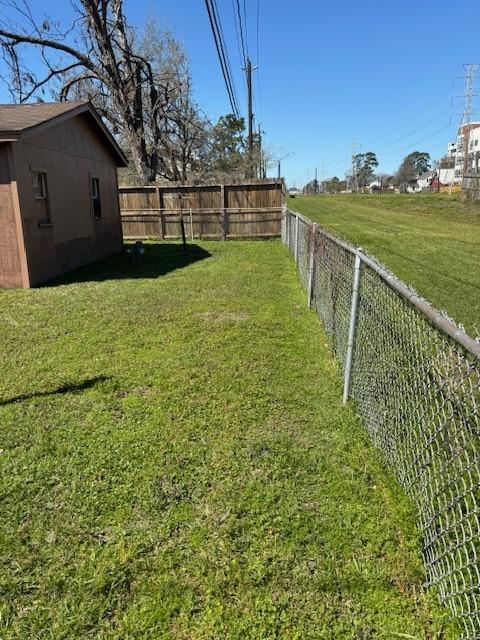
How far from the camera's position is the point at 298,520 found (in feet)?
7.93

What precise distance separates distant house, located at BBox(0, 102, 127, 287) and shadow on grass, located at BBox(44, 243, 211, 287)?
1.13 ft

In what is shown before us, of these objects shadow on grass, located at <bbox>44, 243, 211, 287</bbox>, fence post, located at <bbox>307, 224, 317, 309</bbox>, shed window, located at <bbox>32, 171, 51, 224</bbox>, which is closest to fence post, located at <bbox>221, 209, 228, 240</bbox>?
shadow on grass, located at <bbox>44, 243, 211, 287</bbox>

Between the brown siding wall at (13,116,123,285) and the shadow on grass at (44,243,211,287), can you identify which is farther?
the shadow on grass at (44,243,211,287)

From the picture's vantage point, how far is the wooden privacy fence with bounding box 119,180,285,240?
15.7 meters

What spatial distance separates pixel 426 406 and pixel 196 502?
4.67ft

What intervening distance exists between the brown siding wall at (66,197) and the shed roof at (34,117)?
0.84ft

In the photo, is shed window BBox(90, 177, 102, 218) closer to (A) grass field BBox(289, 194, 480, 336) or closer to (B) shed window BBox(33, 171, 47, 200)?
(B) shed window BBox(33, 171, 47, 200)

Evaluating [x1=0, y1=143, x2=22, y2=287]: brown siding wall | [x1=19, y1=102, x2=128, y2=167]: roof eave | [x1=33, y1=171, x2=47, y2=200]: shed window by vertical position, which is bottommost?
[x1=0, y1=143, x2=22, y2=287]: brown siding wall

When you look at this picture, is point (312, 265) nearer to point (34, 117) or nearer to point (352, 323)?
point (352, 323)

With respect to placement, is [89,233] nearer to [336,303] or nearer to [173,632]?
[336,303]

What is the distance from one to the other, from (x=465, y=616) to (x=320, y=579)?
0.61 metres

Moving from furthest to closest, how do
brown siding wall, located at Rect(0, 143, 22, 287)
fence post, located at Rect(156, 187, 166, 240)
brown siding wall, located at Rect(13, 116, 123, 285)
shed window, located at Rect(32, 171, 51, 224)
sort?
fence post, located at Rect(156, 187, 166, 240), shed window, located at Rect(32, 171, 51, 224), brown siding wall, located at Rect(13, 116, 123, 285), brown siding wall, located at Rect(0, 143, 22, 287)

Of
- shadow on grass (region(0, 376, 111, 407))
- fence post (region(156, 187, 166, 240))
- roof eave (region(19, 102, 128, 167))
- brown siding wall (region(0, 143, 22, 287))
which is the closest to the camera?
shadow on grass (region(0, 376, 111, 407))

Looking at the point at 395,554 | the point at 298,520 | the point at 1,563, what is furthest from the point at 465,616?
the point at 1,563
